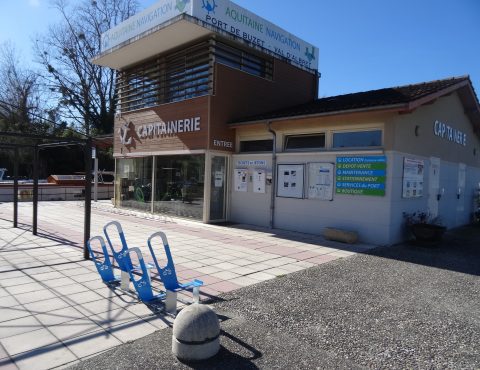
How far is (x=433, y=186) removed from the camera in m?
11.2

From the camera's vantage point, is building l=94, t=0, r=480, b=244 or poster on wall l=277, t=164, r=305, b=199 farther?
poster on wall l=277, t=164, r=305, b=199

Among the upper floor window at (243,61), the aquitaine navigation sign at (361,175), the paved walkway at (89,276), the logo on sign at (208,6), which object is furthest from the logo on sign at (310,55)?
the paved walkway at (89,276)

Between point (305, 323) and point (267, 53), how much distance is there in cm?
1058

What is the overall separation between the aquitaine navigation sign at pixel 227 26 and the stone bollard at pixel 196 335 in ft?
31.3

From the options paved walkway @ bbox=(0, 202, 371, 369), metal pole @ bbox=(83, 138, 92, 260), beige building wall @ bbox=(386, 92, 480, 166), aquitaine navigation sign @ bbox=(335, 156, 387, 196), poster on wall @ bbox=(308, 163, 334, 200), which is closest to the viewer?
paved walkway @ bbox=(0, 202, 371, 369)

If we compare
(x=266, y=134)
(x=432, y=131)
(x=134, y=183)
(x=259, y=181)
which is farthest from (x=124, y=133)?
(x=432, y=131)

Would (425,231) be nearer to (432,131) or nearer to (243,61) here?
(432,131)

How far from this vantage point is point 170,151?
12727 mm

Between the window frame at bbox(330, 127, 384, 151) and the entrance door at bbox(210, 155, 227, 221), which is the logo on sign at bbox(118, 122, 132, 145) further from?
the window frame at bbox(330, 127, 384, 151)

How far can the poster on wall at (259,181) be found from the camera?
11.1m

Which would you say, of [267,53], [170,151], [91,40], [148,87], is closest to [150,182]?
[170,151]

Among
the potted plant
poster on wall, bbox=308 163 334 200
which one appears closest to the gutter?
poster on wall, bbox=308 163 334 200

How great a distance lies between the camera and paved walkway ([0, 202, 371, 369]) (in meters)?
3.57

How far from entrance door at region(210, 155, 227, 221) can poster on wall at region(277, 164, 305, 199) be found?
80.7 inches
